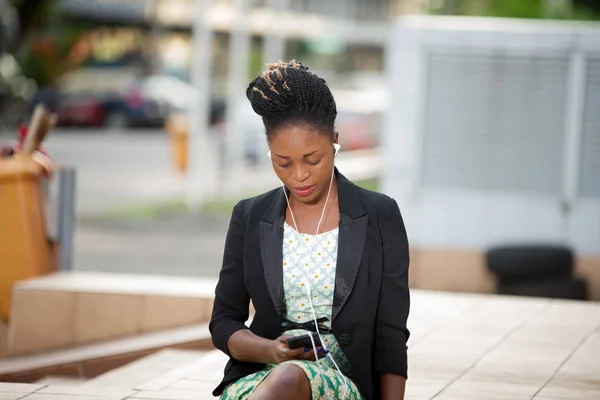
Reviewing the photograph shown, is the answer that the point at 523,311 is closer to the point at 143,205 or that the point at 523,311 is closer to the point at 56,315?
the point at 56,315

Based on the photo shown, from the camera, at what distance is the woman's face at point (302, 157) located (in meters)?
3.74

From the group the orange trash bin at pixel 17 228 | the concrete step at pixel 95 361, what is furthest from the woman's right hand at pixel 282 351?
the orange trash bin at pixel 17 228

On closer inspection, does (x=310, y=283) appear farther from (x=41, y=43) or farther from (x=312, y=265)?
(x=41, y=43)

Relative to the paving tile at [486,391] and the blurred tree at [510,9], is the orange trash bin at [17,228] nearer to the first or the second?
the paving tile at [486,391]

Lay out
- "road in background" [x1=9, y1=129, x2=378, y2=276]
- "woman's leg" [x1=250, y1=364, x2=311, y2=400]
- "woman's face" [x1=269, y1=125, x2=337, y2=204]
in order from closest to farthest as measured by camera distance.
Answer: "woman's leg" [x1=250, y1=364, x2=311, y2=400] < "woman's face" [x1=269, y1=125, x2=337, y2=204] < "road in background" [x1=9, y1=129, x2=378, y2=276]

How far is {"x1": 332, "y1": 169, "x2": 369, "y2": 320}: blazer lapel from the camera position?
151 inches

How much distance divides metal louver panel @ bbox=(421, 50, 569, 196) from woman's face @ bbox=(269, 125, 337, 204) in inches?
248

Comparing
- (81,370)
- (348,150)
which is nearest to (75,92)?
(348,150)

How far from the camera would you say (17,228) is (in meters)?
7.98

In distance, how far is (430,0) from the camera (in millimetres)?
20547

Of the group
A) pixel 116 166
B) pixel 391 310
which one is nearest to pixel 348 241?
pixel 391 310

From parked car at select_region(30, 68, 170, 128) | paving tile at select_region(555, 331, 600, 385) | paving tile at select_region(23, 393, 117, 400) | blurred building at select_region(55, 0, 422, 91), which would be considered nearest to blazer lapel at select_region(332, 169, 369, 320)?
paving tile at select_region(23, 393, 117, 400)

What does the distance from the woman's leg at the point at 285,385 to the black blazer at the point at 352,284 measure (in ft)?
0.96

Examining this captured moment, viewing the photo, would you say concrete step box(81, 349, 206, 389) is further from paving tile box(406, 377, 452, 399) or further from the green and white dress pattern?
the green and white dress pattern
